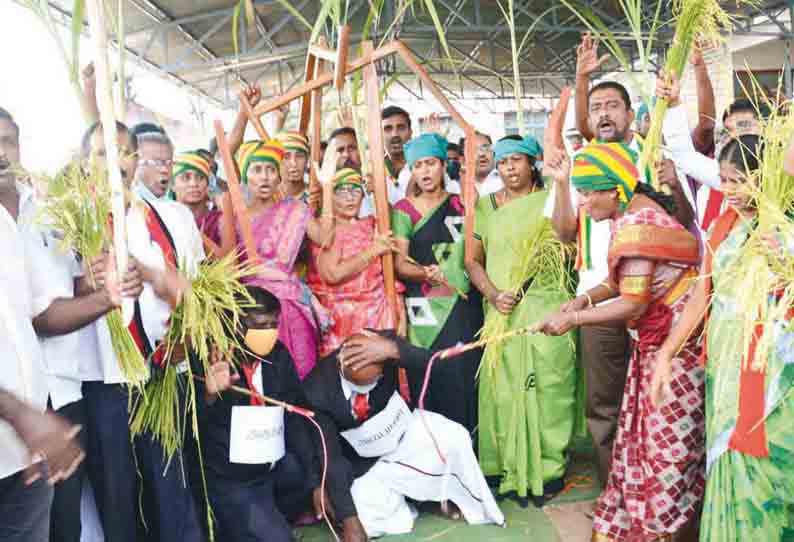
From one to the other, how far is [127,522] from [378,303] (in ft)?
4.56

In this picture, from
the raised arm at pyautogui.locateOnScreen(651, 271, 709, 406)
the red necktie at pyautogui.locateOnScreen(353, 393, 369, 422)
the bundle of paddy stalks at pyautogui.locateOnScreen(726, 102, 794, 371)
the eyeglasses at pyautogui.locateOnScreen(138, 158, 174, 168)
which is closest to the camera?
the bundle of paddy stalks at pyautogui.locateOnScreen(726, 102, 794, 371)

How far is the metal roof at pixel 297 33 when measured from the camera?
8.88 metres

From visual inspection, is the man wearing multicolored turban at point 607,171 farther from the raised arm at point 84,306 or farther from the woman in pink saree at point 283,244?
the raised arm at point 84,306

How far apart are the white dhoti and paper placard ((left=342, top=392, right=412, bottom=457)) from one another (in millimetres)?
50

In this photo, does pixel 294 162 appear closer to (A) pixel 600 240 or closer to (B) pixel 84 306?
(A) pixel 600 240

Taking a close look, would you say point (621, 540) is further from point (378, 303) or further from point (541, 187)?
point (541, 187)

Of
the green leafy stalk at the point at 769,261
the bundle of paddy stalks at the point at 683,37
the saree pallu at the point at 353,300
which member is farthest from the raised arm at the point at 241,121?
the green leafy stalk at the point at 769,261

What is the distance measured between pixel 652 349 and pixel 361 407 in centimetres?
121

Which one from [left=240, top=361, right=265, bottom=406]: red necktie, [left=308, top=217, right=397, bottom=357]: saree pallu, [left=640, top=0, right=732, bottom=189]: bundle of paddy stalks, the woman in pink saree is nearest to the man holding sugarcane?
[left=640, top=0, right=732, bottom=189]: bundle of paddy stalks

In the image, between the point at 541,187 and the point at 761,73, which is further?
the point at 761,73

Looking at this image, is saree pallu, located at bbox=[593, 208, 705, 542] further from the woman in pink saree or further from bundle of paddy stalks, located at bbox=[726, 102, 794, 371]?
the woman in pink saree

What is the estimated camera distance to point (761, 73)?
449 inches

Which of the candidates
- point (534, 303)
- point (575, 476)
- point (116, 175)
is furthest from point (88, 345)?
point (575, 476)

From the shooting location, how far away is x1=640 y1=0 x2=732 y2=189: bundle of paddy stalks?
2.33 metres
